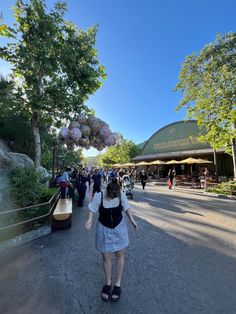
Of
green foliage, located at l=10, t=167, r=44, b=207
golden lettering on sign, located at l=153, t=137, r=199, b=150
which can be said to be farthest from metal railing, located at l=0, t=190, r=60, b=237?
golden lettering on sign, located at l=153, t=137, r=199, b=150

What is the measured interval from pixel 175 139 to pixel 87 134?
75.7ft

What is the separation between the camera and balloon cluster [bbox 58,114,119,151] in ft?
9.29

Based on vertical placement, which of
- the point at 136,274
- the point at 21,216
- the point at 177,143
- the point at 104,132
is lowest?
the point at 136,274

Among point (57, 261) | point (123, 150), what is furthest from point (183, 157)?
point (57, 261)

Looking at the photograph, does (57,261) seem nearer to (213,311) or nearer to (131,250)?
(131,250)

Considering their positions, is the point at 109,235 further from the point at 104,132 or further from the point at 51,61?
the point at 51,61

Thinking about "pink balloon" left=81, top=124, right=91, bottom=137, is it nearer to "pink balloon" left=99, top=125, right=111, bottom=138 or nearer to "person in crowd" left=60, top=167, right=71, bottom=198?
"pink balloon" left=99, top=125, right=111, bottom=138

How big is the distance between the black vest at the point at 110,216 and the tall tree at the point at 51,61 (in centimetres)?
275

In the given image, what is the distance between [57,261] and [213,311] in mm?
2879

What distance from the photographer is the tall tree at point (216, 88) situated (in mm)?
11031

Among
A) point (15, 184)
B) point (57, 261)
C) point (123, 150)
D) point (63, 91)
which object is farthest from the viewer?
point (123, 150)

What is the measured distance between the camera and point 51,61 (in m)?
5.61

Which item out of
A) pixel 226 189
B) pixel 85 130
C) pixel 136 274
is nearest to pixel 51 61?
pixel 85 130

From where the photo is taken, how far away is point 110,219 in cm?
251
